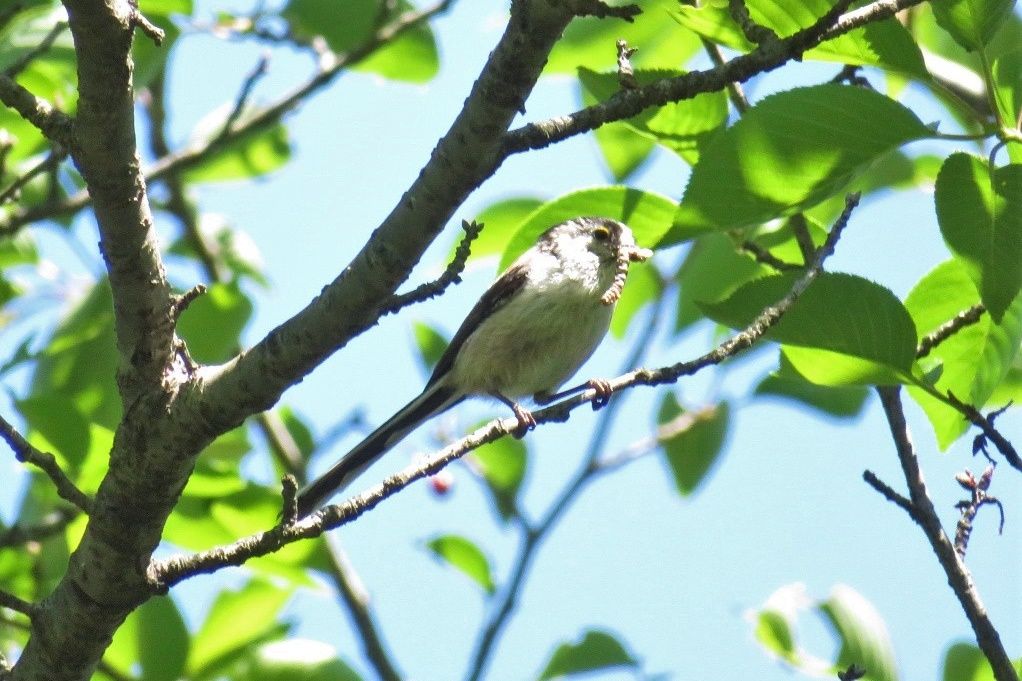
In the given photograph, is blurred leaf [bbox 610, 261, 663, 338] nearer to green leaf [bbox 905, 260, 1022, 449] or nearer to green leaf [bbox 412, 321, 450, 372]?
green leaf [bbox 412, 321, 450, 372]

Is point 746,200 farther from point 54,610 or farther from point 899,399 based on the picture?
point 54,610

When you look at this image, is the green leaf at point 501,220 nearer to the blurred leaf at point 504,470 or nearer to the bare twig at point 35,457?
the blurred leaf at point 504,470

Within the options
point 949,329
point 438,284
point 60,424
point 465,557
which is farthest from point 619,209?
point 465,557

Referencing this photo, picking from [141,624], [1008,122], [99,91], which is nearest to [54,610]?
[141,624]

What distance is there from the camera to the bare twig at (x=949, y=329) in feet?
9.15

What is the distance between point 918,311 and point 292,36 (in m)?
2.94

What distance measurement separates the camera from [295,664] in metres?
3.16

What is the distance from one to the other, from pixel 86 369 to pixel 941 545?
9.29ft

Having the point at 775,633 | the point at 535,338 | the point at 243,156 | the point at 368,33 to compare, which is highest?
the point at 243,156

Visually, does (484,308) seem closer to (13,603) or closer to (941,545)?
(941,545)

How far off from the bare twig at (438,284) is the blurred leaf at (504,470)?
237cm

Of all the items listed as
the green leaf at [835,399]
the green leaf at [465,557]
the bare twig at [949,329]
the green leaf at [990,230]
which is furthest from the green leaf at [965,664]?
the green leaf at [465,557]

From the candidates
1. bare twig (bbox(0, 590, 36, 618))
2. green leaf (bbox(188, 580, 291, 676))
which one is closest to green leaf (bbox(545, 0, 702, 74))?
green leaf (bbox(188, 580, 291, 676))

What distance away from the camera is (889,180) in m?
4.46
